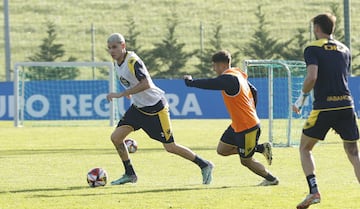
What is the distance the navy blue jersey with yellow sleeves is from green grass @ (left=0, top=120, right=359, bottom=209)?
1251 mm

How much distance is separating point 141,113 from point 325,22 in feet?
12.8

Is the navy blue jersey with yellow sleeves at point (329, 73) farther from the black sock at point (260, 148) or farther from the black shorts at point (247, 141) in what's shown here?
the black sock at point (260, 148)

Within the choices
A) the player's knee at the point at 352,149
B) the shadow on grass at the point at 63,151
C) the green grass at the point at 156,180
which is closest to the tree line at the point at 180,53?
the green grass at the point at 156,180

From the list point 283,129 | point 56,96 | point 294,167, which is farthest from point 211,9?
point 294,167

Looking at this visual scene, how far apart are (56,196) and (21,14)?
210 feet

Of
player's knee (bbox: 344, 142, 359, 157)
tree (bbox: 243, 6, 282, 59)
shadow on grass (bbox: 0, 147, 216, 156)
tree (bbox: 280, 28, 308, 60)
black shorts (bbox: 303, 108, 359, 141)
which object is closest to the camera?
black shorts (bbox: 303, 108, 359, 141)

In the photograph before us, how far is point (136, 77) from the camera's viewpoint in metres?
13.0

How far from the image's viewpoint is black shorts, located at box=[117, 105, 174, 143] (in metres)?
13.2

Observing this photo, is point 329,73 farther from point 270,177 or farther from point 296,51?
point 296,51

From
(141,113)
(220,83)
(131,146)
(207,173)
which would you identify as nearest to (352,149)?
(220,83)

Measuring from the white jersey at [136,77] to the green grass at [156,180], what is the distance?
3.78ft

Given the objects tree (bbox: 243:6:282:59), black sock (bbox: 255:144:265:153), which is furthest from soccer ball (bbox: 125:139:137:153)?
tree (bbox: 243:6:282:59)

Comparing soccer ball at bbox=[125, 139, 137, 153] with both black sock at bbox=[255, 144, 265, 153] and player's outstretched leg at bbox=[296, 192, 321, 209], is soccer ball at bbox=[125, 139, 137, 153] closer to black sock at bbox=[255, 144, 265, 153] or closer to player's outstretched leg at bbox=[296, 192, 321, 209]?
black sock at bbox=[255, 144, 265, 153]

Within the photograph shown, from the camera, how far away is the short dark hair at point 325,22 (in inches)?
401
